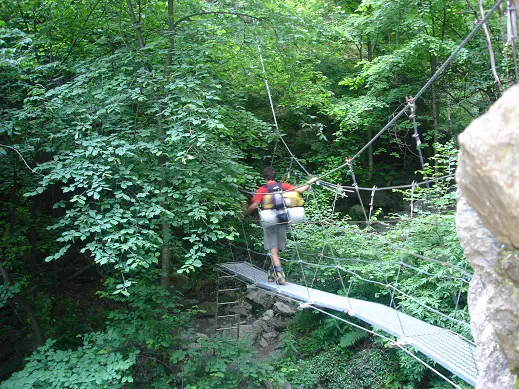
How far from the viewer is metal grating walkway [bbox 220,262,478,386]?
2.33m

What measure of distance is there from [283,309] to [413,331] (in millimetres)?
2892

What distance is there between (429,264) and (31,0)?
3859 millimetres

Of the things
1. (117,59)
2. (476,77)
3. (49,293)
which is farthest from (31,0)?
(476,77)

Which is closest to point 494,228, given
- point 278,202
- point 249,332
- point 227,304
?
point 278,202

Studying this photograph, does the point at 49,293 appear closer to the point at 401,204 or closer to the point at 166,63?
the point at 166,63

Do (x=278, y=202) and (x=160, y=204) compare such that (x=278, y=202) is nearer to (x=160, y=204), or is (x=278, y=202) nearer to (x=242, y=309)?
(x=160, y=204)

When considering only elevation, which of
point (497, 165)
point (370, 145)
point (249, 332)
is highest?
point (497, 165)

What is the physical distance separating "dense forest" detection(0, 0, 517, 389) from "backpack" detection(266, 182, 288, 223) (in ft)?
0.85

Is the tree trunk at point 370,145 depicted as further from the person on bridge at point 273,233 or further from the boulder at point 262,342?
the person on bridge at point 273,233

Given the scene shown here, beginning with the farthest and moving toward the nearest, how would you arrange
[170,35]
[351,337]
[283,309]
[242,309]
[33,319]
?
[242,309] < [283,309] < [351,337] < [33,319] < [170,35]

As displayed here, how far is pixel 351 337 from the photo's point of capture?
452cm

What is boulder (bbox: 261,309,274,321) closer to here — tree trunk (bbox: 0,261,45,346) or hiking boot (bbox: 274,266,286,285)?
hiking boot (bbox: 274,266,286,285)

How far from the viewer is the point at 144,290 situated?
3826 mm

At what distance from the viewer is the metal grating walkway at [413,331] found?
7.63ft
